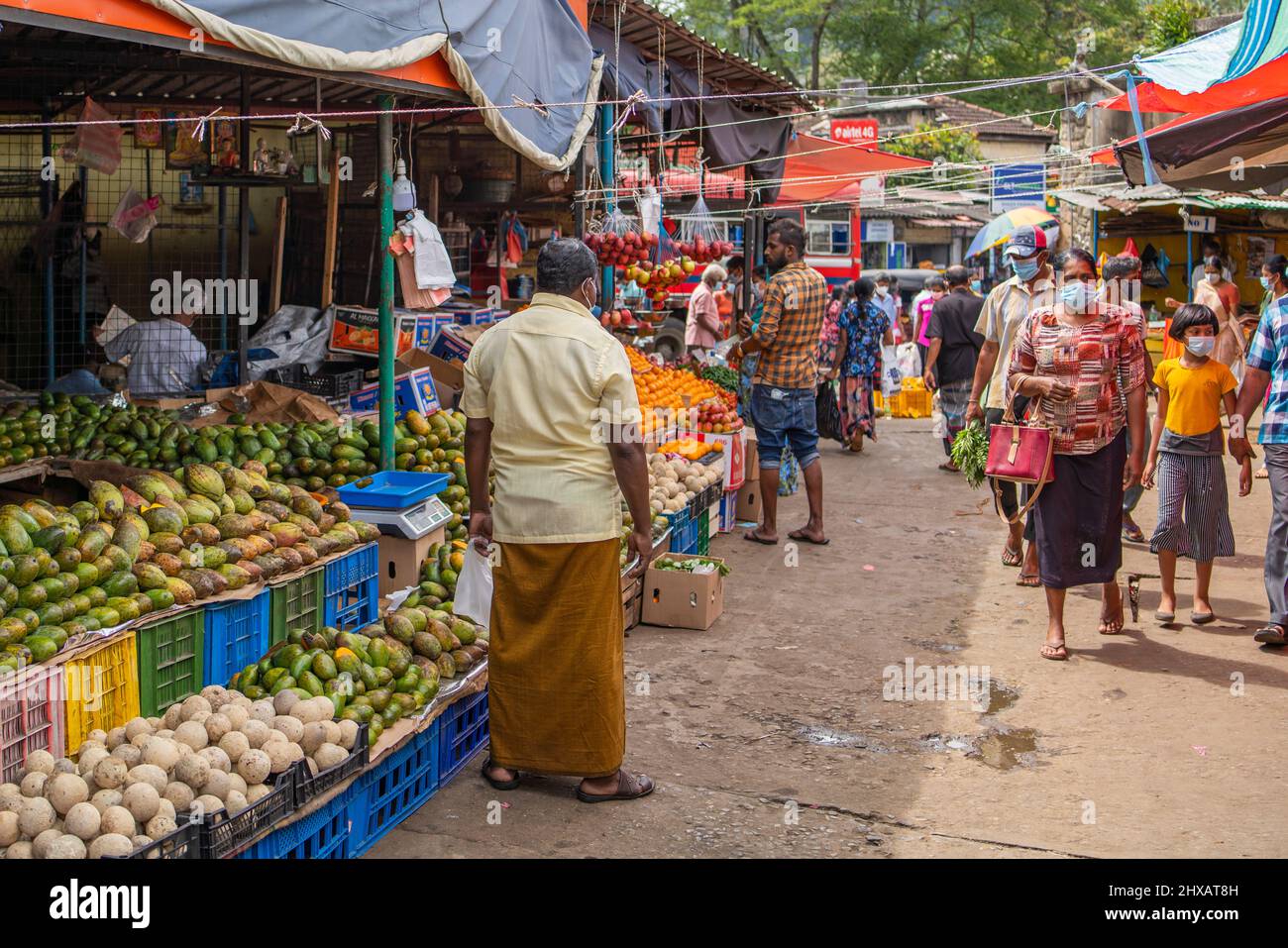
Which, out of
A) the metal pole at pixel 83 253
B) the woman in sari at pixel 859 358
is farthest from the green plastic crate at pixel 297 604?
the woman in sari at pixel 859 358

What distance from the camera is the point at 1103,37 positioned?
41750 mm

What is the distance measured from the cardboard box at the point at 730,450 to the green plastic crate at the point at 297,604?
15.0ft

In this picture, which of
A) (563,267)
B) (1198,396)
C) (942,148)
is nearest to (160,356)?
(563,267)

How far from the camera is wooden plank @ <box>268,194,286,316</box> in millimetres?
11543

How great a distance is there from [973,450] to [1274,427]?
197 cm

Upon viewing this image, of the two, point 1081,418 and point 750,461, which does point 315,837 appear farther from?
point 750,461

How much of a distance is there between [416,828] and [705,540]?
468cm

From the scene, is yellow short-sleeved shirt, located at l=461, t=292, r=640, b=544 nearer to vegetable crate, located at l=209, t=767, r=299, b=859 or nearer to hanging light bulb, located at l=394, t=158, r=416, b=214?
vegetable crate, located at l=209, t=767, r=299, b=859

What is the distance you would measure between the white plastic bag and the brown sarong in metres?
0.23

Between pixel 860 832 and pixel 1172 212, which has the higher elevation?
pixel 1172 212

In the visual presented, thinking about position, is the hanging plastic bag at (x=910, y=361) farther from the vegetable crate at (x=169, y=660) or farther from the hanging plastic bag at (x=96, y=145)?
the vegetable crate at (x=169, y=660)

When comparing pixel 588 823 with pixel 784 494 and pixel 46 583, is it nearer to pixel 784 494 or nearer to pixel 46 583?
pixel 46 583

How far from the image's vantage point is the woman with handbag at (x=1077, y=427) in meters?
6.45
